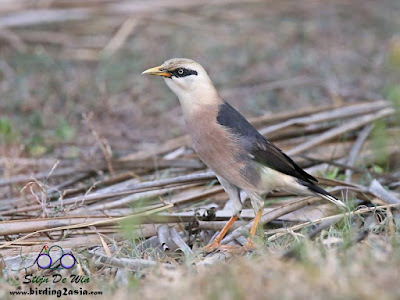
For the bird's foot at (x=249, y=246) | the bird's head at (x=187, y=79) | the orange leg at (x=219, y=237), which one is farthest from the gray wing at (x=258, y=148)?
the bird's foot at (x=249, y=246)

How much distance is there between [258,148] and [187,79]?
2.45ft

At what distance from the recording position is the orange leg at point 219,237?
474 centimetres

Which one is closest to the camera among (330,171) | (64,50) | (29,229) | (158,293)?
(158,293)

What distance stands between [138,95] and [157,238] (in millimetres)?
4387

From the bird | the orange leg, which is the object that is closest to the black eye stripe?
the bird

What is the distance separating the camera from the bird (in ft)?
15.7

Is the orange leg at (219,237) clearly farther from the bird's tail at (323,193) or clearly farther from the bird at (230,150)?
the bird's tail at (323,193)

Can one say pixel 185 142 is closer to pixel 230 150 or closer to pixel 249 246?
pixel 230 150

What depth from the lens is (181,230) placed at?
5.10 metres

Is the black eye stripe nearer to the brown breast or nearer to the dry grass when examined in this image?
the brown breast

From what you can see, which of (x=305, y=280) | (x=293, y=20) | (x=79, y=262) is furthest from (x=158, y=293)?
(x=293, y=20)

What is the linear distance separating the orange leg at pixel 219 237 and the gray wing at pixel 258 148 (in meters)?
0.52

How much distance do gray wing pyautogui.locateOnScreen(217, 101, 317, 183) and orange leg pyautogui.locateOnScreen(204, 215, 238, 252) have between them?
20.6 inches

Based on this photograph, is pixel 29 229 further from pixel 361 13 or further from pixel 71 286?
pixel 361 13
